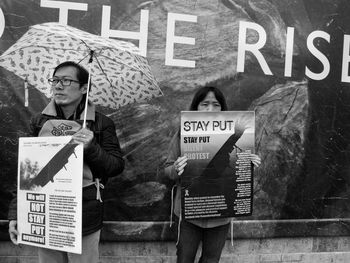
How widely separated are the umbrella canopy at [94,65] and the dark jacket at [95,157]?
402mm

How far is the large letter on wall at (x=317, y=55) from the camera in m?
3.84

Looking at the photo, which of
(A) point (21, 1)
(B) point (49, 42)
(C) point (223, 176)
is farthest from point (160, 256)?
(A) point (21, 1)

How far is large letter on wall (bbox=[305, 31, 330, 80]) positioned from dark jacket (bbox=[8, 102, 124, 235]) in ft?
7.65

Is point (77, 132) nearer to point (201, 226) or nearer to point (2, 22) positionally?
point (201, 226)

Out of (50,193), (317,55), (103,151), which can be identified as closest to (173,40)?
(317,55)

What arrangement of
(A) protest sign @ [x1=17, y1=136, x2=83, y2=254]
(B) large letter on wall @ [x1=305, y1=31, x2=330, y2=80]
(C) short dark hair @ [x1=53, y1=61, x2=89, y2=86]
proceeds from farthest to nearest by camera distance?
1. (B) large letter on wall @ [x1=305, y1=31, x2=330, y2=80]
2. (C) short dark hair @ [x1=53, y1=61, x2=89, y2=86]
3. (A) protest sign @ [x1=17, y1=136, x2=83, y2=254]

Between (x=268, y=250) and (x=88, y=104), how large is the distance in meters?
2.50

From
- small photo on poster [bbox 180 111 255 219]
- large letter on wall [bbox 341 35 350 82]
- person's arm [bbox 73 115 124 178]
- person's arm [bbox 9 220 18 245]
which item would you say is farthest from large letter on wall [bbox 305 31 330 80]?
person's arm [bbox 9 220 18 245]

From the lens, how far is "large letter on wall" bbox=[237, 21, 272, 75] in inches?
146

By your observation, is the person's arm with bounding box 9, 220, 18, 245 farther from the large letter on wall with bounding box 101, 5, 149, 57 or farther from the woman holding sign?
the large letter on wall with bounding box 101, 5, 149, 57

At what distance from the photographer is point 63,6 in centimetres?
337

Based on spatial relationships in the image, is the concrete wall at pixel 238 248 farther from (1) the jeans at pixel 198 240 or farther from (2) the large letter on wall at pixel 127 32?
(2) the large letter on wall at pixel 127 32

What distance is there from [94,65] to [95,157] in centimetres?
78

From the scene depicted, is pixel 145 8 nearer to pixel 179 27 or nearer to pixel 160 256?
pixel 179 27
